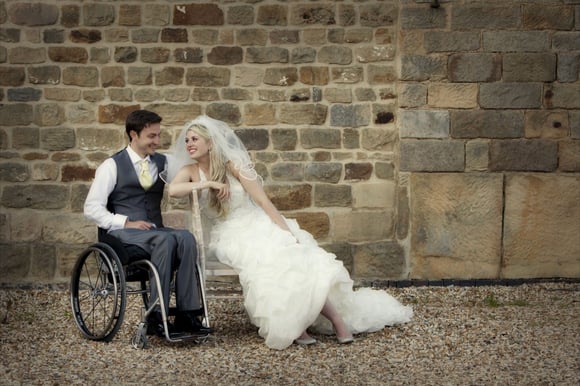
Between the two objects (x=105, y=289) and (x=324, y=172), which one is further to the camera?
(x=324, y=172)

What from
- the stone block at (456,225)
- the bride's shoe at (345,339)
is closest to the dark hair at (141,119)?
the bride's shoe at (345,339)

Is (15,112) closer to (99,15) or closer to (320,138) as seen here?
(99,15)

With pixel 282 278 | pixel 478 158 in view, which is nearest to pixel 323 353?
pixel 282 278

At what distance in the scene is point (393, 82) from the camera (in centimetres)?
809

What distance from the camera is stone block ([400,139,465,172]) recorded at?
801 centimetres

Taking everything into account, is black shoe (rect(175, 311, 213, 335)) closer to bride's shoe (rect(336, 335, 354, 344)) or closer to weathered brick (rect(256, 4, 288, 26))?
bride's shoe (rect(336, 335, 354, 344))

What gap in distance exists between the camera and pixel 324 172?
810 cm

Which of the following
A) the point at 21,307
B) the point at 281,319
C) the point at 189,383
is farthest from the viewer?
the point at 21,307

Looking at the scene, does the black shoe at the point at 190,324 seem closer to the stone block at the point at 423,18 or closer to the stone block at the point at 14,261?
the stone block at the point at 14,261

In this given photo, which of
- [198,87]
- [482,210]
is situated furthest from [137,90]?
[482,210]

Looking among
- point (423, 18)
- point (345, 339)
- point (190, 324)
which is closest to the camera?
point (190, 324)

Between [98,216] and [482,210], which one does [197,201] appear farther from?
[482,210]

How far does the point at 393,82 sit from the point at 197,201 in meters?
Answer: 2.70

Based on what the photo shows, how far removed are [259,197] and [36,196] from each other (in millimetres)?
2648
